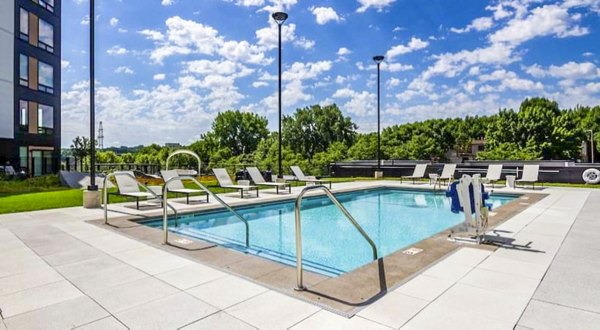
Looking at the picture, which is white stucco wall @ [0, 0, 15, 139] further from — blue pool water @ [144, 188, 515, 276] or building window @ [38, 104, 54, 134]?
blue pool water @ [144, 188, 515, 276]

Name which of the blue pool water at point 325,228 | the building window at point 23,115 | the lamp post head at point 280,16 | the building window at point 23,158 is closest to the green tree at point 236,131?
the building window at point 23,115

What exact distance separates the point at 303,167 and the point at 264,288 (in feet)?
62.6

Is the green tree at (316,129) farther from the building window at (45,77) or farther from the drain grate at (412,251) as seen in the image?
the drain grate at (412,251)

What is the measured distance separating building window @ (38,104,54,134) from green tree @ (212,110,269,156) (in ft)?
103

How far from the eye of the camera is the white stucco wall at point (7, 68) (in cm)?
1848

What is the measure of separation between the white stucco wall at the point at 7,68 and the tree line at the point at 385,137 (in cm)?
2253

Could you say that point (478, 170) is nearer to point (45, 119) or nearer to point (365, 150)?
point (365, 150)

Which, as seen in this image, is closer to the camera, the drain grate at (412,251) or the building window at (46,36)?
the drain grate at (412,251)

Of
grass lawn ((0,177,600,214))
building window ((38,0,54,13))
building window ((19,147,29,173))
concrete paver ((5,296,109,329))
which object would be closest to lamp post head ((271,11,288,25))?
grass lawn ((0,177,600,214))

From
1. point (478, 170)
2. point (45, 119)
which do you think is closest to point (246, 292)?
point (478, 170)

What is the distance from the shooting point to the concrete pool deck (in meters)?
2.77

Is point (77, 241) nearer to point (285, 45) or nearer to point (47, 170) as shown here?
point (285, 45)

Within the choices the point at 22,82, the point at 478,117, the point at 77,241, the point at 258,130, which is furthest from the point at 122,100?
the point at 478,117

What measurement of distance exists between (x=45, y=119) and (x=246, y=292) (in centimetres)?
2352
